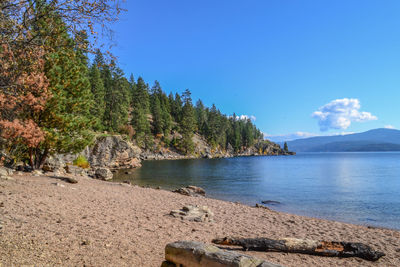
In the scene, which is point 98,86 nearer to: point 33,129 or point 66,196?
point 33,129

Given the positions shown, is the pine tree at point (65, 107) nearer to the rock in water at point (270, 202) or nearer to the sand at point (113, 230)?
the sand at point (113, 230)

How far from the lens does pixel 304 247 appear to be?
822 cm

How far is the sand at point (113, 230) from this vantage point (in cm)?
617

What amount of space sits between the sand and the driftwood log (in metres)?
0.18

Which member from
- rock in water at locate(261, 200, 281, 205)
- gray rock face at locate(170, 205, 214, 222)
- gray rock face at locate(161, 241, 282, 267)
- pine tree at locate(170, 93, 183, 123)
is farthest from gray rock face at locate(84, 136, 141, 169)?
pine tree at locate(170, 93, 183, 123)

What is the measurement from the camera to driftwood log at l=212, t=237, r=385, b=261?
8.00 m

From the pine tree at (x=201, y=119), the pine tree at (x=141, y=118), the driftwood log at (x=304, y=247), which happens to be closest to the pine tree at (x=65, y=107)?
the driftwood log at (x=304, y=247)

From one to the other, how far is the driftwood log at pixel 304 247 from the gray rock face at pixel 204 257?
3470mm

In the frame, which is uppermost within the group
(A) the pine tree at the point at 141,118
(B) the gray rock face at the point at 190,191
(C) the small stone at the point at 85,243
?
(A) the pine tree at the point at 141,118

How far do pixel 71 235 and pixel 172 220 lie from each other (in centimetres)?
458

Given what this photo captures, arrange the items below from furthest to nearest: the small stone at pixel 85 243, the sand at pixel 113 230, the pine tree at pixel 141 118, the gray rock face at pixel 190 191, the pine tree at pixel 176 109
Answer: the pine tree at pixel 176 109 < the pine tree at pixel 141 118 < the gray rock face at pixel 190 191 < the small stone at pixel 85 243 < the sand at pixel 113 230

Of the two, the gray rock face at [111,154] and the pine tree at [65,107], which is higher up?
the pine tree at [65,107]

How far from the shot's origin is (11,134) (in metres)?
14.5

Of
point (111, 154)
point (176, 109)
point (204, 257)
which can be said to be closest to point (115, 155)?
point (111, 154)
